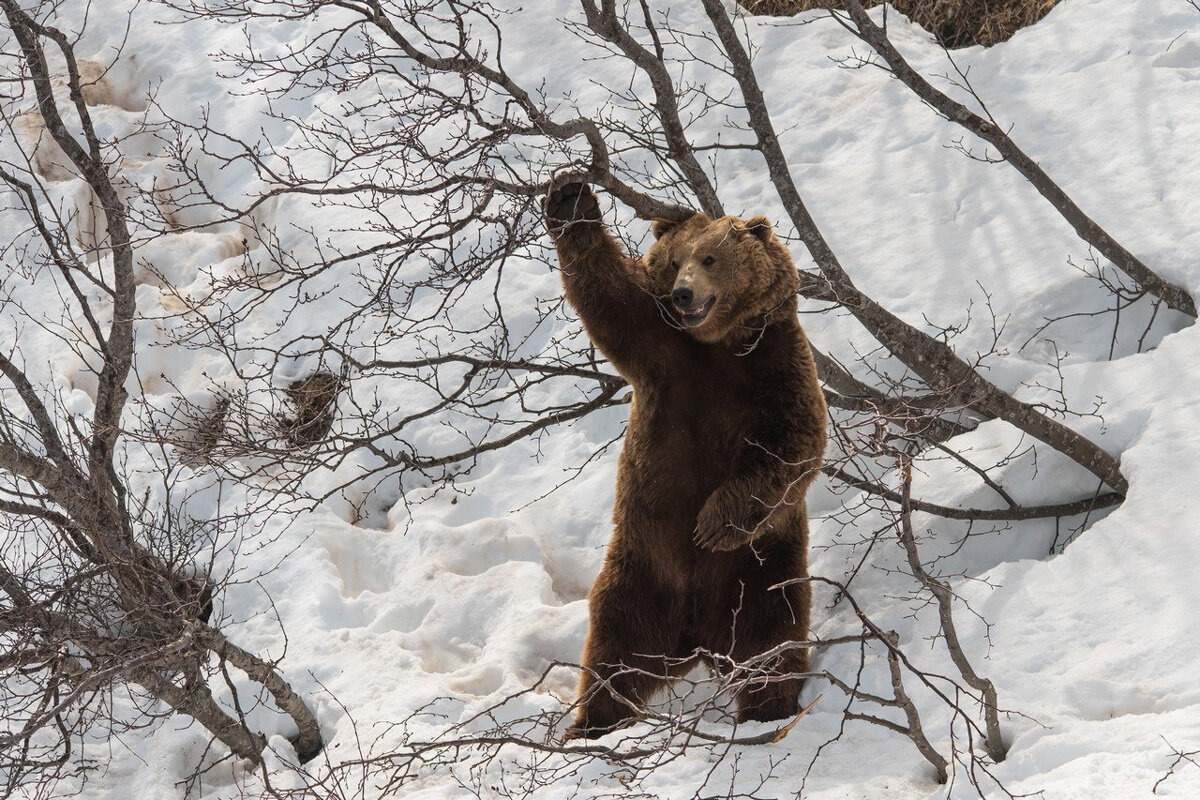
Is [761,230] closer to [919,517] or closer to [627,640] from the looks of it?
[627,640]

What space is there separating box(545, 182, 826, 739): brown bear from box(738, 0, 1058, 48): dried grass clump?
193 inches

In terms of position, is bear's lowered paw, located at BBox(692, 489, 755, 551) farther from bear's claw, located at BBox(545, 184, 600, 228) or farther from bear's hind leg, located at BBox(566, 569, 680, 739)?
bear's claw, located at BBox(545, 184, 600, 228)

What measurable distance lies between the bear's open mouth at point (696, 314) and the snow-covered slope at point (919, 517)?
136 cm

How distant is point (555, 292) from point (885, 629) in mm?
3348

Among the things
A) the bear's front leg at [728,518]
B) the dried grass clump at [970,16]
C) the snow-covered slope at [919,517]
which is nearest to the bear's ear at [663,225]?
the bear's front leg at [728,518]

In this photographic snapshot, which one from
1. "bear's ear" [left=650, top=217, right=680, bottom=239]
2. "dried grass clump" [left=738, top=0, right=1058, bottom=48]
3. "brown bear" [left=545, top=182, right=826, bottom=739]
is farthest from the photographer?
"dried grass clump" [left=738, top=0, right=1058, bottom=48]

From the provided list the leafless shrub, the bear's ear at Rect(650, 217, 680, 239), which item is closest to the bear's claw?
the bear's ear at Rect(650, 217, 680, 239)

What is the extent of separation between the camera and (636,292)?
383 centimetres

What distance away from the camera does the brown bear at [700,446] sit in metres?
3.72

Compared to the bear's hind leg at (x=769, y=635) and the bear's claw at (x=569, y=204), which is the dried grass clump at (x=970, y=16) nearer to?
the bear's claw at (x=569, y=204)

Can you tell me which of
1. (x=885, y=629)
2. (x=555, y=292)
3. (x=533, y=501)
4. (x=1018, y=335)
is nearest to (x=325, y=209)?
(x=555, y=292)

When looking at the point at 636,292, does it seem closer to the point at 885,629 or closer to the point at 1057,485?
the point at 885,629

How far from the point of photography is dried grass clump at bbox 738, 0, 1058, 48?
316 inches

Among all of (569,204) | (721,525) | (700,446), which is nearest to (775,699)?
(721,525)
